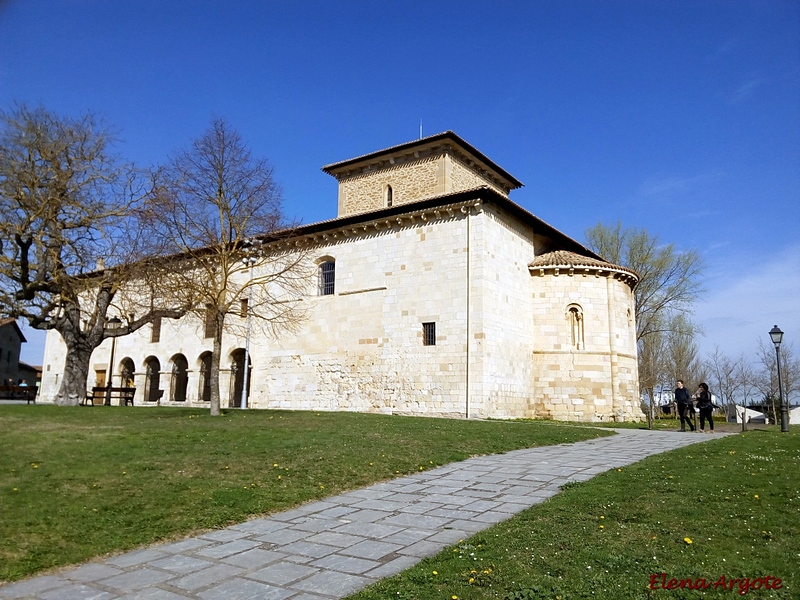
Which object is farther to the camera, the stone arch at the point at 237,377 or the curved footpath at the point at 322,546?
the stone arch at the point at 237,377

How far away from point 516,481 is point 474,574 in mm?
4471

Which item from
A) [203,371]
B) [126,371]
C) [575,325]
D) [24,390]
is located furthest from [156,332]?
[575,325]

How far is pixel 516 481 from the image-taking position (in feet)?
30.5

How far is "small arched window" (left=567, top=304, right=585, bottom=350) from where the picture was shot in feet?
85.7

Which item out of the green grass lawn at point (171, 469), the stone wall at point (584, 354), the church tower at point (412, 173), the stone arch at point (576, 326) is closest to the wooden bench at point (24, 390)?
the green grass lawn at point (171, 469)

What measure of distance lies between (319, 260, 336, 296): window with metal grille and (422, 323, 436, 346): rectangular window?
598cm

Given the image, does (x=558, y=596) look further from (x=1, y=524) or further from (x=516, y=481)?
(x=1, y=524)

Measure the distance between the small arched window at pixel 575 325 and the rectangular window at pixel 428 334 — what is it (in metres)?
6.35

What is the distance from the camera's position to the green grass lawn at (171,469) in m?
6.57

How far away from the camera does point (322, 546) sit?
20.5 ft

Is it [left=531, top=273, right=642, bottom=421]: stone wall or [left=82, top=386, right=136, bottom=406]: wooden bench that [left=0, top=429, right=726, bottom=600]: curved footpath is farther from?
[left=82, top=386, right=136, bottom=406]: wooden bench

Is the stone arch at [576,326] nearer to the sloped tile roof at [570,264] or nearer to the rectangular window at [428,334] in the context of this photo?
the sloped tile roof at [570,264]
